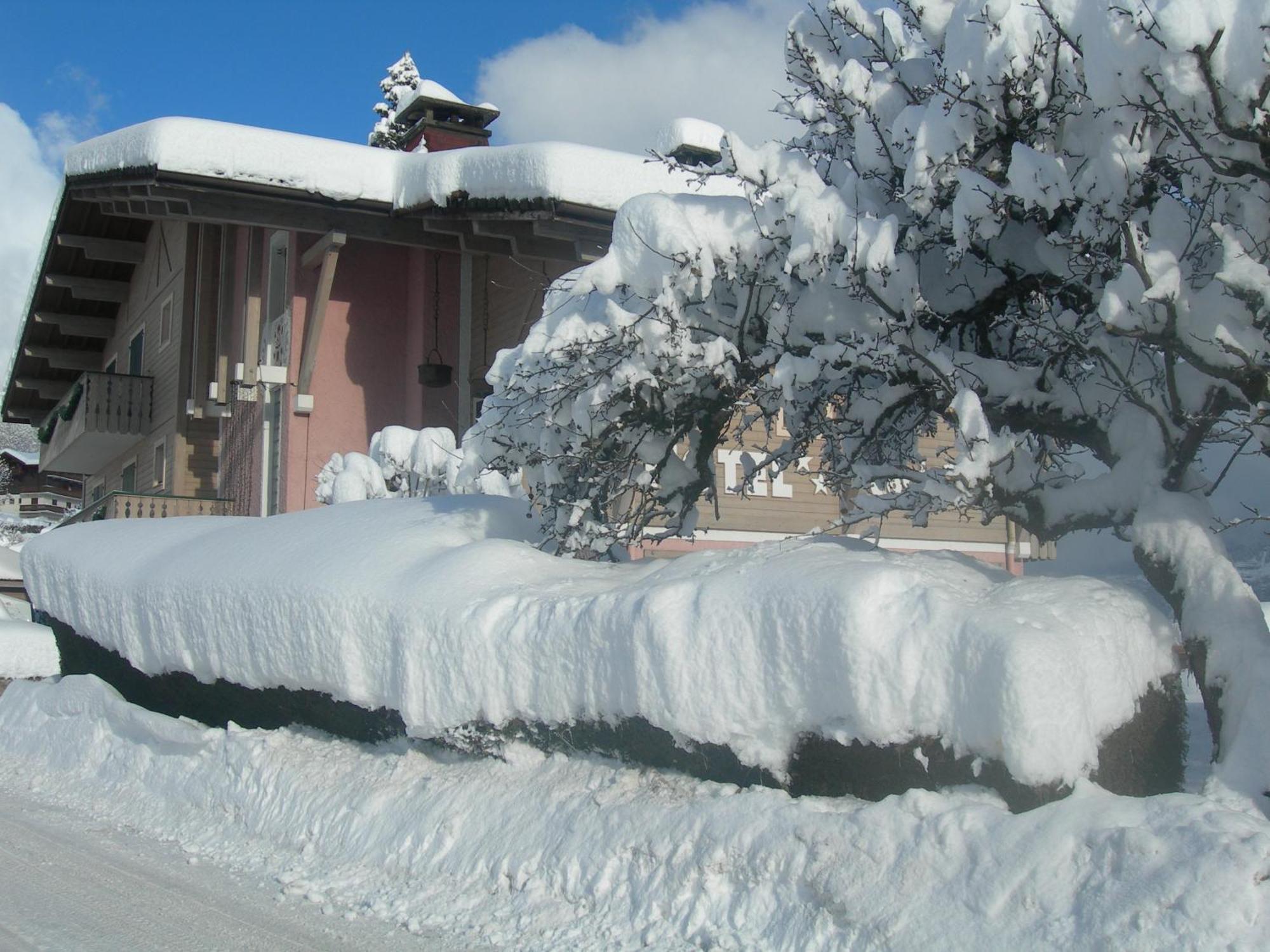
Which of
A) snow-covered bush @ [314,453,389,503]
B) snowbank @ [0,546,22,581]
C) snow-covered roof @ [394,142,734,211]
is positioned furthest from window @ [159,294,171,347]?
snowbank @ [0,546,22,581]

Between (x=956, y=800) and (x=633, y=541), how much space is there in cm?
302

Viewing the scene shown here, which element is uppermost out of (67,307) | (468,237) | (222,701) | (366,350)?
(468,237)

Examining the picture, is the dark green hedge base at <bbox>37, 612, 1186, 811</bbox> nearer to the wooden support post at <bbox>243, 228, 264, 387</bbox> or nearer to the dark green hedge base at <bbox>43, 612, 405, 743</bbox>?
the dark green hedge base at <bbox>43, 612, 405, 743</bbox>

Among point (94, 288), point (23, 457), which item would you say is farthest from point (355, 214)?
point (23, 457)

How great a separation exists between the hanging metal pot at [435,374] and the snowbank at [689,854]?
979 centimetres

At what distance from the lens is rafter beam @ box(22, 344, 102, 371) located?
84.6ft

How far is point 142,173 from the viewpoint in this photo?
1420 centimetres

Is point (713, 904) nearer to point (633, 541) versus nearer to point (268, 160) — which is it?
point (633, 541)

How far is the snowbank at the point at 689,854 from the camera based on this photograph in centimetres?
354

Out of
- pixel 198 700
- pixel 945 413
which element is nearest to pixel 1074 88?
pixel 945 413

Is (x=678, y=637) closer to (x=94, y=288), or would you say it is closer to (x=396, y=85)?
(x=94, y=288)

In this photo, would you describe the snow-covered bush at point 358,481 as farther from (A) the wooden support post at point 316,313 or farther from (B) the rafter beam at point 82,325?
(B) the rafter beam at point 82,325

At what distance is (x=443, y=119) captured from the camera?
1991 cm

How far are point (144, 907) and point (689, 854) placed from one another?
7.40ft
